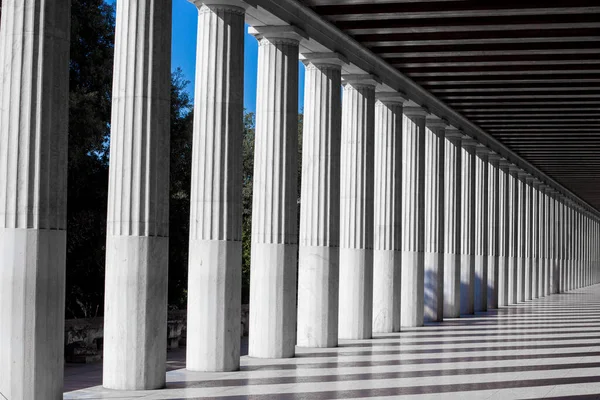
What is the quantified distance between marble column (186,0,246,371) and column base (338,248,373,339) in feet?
35.0

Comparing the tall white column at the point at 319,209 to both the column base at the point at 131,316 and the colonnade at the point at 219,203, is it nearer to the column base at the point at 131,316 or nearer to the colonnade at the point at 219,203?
the colonnade at the point at 219,203

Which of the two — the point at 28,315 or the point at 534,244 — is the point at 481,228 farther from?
the point at 28,315

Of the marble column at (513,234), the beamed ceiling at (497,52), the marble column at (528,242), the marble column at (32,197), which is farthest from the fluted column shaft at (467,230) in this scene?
the marble column at (32,197)

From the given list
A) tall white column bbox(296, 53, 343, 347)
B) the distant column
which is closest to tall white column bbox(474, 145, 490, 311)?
the distant column

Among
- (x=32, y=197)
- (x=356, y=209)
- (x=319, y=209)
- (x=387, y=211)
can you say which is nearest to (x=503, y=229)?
(x=387, y=211)

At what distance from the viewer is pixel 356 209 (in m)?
34.8

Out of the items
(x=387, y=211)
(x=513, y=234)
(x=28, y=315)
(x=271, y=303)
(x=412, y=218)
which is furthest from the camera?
(x=513, y=234)

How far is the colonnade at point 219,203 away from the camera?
16969 mm

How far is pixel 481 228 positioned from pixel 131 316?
39.2m

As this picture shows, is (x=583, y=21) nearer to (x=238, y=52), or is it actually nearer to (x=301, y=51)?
(x=301, y=51)

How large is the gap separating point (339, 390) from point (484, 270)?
1483 inches

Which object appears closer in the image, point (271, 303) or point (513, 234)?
point (271, 303)

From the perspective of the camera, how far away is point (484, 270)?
56.8 meters

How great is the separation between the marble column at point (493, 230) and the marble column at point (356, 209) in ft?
87.6
